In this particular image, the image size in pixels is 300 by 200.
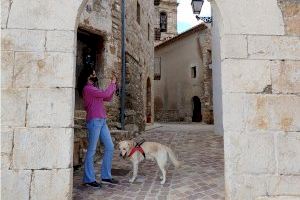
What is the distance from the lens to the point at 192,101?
21766mm

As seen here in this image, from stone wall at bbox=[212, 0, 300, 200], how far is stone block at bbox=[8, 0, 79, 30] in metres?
1.58

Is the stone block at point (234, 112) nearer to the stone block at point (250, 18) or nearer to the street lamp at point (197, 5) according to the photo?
the stone block at point (250, 18)

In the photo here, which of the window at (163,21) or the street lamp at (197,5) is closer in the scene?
the street lamp at (197,5)

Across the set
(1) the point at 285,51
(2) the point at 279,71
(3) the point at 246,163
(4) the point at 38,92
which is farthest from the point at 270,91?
(4) the point at 38,92

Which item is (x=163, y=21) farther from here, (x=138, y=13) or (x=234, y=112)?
(x=234, y=112)

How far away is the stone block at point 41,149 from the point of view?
9.88 feet

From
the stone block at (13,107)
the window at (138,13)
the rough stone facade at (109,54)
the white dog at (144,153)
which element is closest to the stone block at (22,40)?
the stone block at (13,107)

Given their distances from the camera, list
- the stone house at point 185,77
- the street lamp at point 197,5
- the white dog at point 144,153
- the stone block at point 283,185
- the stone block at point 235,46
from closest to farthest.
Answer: the stone block at point 283,185, the stone block at point 235,46, the white dog at point 144,153, the street lamp at point 197,5, the stone house at point 185,77

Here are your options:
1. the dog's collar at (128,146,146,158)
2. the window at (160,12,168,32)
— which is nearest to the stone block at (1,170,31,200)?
the dog's collar at (128,146,146,158)

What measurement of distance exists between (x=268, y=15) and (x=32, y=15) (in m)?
2.53

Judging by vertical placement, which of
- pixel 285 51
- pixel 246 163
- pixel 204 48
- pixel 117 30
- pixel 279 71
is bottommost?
pixel 246 163

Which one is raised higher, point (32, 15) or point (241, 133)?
point (32, 15)

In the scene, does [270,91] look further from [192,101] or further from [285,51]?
[192,101]

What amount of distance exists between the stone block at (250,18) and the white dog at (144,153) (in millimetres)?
1899
